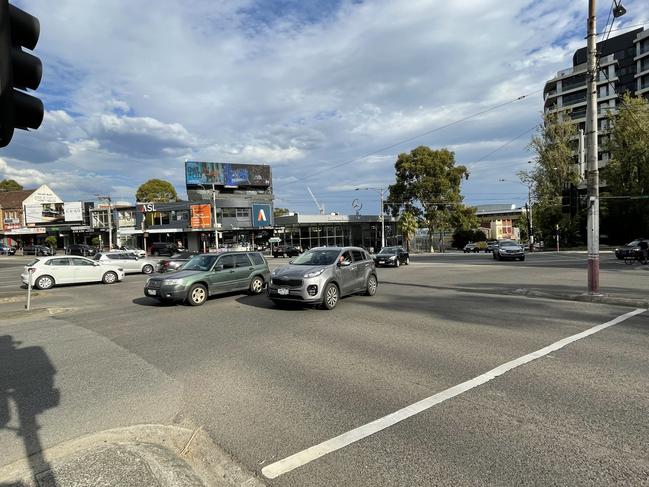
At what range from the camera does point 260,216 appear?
58.3 metres

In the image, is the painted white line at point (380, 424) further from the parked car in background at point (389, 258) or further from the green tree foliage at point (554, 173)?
the green tree foliage at point (554, 173)

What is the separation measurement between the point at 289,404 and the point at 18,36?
401 cm

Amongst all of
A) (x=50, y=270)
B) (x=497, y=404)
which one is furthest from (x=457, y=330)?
(x=50, y=270)

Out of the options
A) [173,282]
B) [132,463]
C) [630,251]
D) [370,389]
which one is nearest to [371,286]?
[173,282]

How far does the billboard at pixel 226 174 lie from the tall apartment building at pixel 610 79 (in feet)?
158

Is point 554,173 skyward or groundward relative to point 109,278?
skyward

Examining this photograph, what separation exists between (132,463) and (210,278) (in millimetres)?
9440

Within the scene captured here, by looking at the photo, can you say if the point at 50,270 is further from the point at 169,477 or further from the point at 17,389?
the point at 169,477

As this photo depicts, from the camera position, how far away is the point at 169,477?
3141 mm

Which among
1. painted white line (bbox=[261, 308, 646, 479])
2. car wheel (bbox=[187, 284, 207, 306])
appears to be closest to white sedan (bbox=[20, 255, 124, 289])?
car wheel (bbox=[187, 284, 207, 306])

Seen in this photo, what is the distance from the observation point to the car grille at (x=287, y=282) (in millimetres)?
10447

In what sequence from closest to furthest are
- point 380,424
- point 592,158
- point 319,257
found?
point 380,424 < point 319,257 < point 592,158

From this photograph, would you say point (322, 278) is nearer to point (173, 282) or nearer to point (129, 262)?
point (173, 282)

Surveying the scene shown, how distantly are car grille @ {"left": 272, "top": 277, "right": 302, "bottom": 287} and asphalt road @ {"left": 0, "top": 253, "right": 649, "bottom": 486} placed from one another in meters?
0.96
